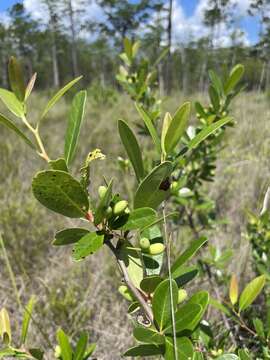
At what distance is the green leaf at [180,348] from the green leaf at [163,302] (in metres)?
0.02

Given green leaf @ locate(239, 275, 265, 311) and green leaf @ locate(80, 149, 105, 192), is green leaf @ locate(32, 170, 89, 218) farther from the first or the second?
green leaf @ locate(239, 275, 265, 311)

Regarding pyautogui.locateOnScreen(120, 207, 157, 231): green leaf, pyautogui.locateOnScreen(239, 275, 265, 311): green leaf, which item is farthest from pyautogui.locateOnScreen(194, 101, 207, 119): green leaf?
pyautogui.locateOnScreen(120, 207, 157, 231): green leaf

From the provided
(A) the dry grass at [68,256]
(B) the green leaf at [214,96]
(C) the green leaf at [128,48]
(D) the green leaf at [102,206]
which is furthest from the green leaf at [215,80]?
(D) the green leaf at [102,206]

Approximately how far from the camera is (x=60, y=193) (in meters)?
0.30

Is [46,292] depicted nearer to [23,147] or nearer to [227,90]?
[227,90]

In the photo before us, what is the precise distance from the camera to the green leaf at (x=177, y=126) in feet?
1.09

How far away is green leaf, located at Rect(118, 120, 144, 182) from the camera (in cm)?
33

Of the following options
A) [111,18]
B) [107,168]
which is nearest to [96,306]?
[107,168]

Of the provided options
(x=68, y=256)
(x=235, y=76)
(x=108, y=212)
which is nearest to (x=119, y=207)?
(x=108, y=212)

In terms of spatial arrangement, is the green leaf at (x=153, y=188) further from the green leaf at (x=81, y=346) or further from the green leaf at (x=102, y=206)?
the green leaf at (x=81, y=346)

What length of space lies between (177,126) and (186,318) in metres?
0.16

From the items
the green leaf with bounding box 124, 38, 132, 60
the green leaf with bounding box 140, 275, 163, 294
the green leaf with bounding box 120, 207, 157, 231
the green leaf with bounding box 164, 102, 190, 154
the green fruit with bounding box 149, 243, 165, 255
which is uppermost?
the green leaf with bounding box 124, 38, 132, 60

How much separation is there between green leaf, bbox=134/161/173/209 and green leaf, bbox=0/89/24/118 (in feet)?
0.40

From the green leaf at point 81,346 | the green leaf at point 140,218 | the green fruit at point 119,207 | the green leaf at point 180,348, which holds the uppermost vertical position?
the green fruit at point 119,207
